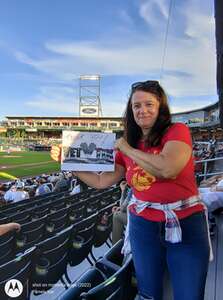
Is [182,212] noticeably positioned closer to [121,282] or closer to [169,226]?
[169,226]

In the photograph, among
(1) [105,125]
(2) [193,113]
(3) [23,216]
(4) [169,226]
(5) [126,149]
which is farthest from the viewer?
(1) [105,125]

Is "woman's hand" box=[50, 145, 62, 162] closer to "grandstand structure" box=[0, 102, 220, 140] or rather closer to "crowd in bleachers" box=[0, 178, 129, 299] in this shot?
"crowd in bleachers" box=[0, 178, 129, 299]

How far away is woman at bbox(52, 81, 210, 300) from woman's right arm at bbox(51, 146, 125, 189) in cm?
25

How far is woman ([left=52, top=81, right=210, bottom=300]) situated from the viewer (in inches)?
62.8

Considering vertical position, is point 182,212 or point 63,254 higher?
point 182,212

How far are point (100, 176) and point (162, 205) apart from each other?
0.54m

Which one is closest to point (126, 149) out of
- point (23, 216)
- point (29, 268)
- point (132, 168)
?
point (132, 168)

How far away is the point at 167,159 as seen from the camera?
1.56 m

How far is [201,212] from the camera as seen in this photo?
167cm

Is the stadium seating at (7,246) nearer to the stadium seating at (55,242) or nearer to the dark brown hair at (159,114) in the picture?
the stadium seating at (55,242)

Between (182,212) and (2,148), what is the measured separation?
58537 millimetres

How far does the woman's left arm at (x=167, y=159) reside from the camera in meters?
1.55

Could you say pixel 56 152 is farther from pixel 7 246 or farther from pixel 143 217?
pixel 7 246

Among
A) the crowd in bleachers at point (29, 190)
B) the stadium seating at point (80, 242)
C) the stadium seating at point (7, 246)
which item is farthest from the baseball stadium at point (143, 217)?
the crowd in bleachers at point (29, 190)
